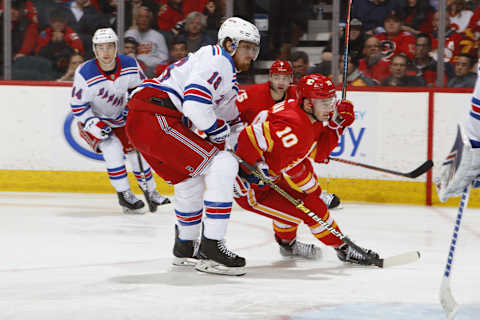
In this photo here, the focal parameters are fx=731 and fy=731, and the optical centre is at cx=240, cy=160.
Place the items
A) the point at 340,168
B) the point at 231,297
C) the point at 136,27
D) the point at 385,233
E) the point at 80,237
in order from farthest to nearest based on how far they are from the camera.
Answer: the point at 136,27
the point at 340,168
the point at 385,233
the point at 80,237
the point at 231,297

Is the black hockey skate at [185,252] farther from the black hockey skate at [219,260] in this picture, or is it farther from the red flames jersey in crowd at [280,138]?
the red flames jersey in crowd at [280,138]

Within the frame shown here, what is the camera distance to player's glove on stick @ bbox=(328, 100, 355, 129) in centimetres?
338

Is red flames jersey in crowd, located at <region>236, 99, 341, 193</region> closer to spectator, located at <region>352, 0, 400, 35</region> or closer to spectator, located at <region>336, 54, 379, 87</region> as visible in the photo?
spectator, located at <region>336, 54, 379, 87</region>

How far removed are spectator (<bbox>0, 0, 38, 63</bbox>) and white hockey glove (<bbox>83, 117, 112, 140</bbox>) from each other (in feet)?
5.02

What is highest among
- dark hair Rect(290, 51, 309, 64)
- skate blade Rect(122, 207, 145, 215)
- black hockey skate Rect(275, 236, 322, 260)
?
dark hair Rect(290, 51, 309, 64)

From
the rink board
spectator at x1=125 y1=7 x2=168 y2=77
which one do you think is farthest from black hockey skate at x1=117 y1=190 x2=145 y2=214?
spectator at x1=125 y1=7 x2=168 y2=77

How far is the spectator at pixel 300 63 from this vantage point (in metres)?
5.50

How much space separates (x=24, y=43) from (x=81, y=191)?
1.28 meters

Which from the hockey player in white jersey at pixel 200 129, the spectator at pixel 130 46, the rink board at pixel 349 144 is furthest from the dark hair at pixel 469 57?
the hockey player in white jersey at pixel 200 129

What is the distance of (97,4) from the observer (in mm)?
5801

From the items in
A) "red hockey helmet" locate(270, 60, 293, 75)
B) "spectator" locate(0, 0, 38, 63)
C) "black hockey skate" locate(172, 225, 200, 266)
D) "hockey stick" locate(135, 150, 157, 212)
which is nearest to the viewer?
"black hockey skate" locate(172, 225, 200, 266)

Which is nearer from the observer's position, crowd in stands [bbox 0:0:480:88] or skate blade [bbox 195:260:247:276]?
skate blade [bbox 195:260:247:276]

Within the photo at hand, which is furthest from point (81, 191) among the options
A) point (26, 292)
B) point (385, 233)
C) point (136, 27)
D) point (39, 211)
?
point (26, 292)

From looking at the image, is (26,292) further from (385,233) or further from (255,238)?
(385,233)
